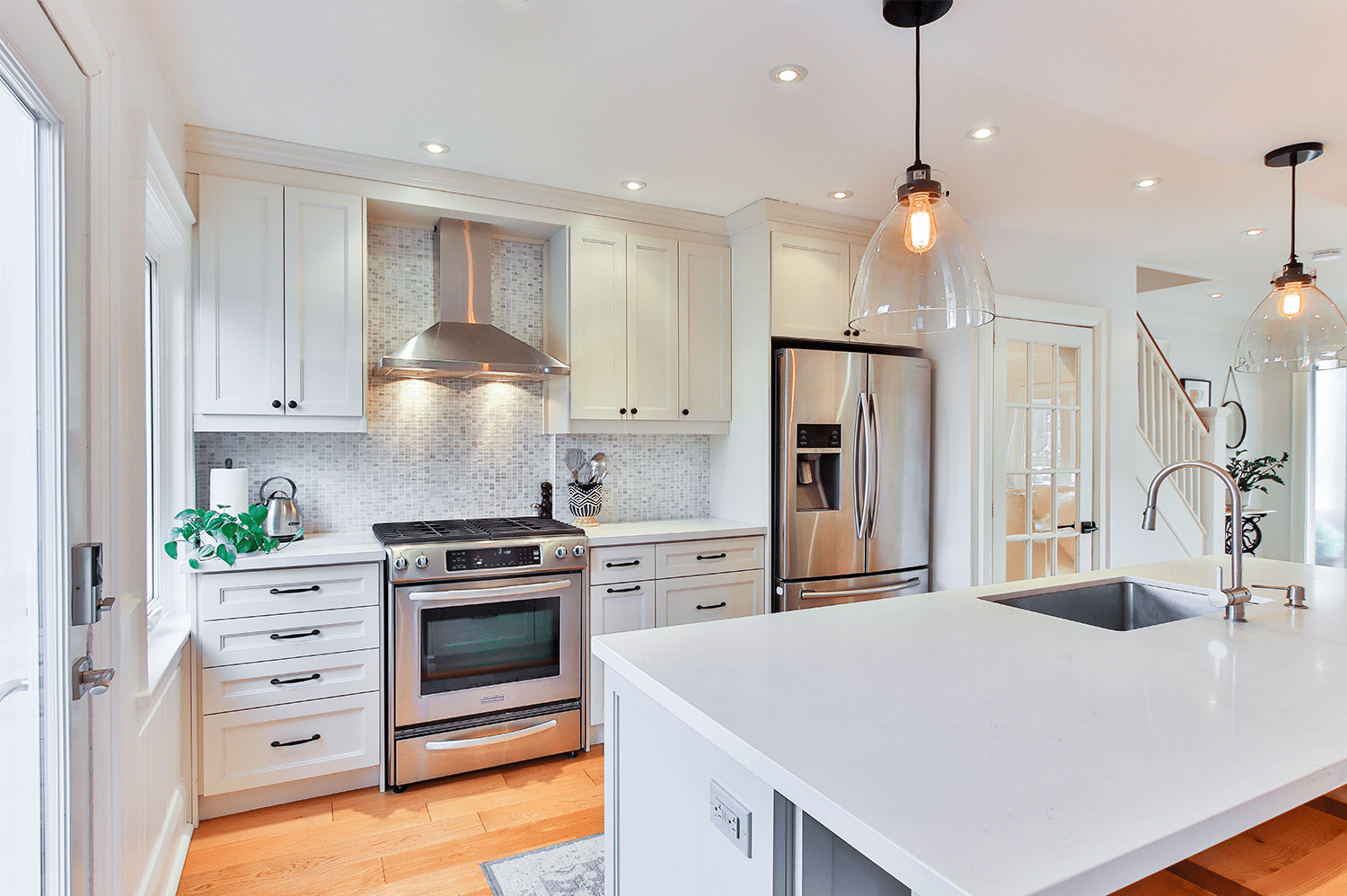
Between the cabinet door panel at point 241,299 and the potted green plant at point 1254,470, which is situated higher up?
the cabinet door panel at point 241,299

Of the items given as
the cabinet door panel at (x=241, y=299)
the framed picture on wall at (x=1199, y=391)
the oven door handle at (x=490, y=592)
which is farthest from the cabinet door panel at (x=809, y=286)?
the framed picture on wall at (x=1199, y=391)

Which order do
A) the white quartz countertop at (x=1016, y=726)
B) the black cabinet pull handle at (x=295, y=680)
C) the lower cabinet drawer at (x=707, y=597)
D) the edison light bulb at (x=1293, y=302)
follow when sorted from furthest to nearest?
the lower cabinet drawer at (x=707, y=597) < the black cabinet pull handle at (x=295, y=680) < the edison light bulb at (x=1293, y=302) < the white quartz countertop at (x=1016, y=726)

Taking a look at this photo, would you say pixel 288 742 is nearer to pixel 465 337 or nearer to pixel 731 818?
pixel 465 337

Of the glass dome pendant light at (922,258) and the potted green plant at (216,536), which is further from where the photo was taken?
the potted green plant at (216,536)

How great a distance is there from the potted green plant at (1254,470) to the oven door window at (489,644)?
5301 mm

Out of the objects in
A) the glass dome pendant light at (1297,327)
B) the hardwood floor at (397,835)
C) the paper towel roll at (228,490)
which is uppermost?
the glass dome pendant light at (1297,327)

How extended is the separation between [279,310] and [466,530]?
3.66 ft

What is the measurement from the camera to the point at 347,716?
2697 millimetres

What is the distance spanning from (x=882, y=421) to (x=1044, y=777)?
2783mm

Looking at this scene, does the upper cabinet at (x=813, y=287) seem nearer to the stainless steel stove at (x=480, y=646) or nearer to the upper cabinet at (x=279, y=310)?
the stainless steel stove at (x=480, y=646)

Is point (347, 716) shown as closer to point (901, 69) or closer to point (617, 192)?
point (617, 192)

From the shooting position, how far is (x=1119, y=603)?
7.55 feet

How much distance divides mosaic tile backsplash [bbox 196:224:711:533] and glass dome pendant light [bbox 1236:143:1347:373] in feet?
8.45

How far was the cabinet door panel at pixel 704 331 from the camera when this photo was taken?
11.8ft
